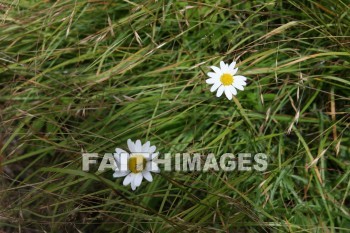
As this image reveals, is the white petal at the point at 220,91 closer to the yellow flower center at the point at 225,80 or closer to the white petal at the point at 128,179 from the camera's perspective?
the yellow flower center at the point at 225,80

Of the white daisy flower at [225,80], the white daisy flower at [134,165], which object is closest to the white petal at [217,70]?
the white daisy flower at [225,80]

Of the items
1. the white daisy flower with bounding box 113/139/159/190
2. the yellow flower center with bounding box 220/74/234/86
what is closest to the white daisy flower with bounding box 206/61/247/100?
the yellow flower center with bounding box 220/74/234/86

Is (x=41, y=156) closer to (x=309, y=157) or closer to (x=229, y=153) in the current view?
(x=229, y=153)

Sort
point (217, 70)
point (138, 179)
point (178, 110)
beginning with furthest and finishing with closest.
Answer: point (178, 110), point (217, 70), point (138, 179)

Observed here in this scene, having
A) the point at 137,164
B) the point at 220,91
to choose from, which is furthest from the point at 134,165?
the point at 220,91

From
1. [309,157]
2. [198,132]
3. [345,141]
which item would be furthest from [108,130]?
[345,141]

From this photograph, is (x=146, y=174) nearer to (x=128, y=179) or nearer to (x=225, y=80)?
(x=128, y=179)

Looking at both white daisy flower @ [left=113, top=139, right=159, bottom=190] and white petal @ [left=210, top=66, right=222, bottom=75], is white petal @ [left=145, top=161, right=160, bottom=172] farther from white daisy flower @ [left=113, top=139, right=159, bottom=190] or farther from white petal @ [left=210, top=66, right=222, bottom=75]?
white petal @ [left=210, top=66, right=222, bottom=75]
